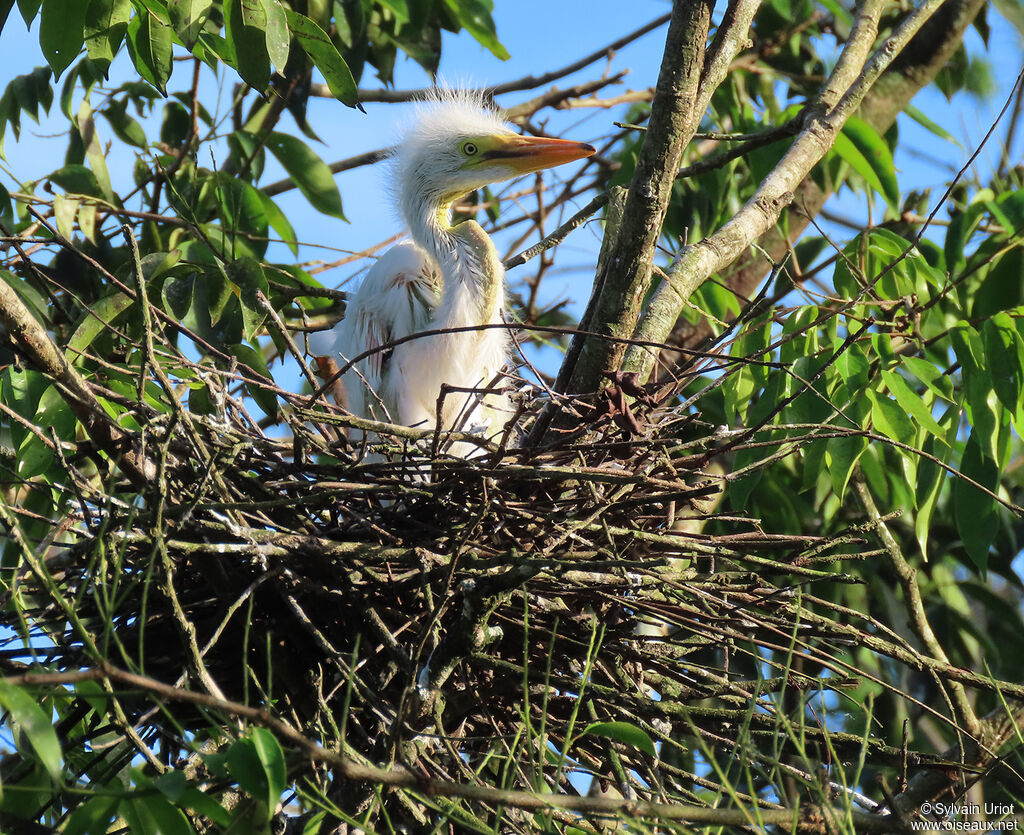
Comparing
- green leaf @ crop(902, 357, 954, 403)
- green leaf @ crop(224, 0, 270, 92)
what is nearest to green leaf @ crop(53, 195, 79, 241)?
green leaf @ crop(224, 0, 270, 92)

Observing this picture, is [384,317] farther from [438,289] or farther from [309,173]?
[309,173]

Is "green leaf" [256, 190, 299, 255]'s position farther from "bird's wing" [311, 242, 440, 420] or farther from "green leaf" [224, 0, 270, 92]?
"green leaf" [224, 0, 270, 92]

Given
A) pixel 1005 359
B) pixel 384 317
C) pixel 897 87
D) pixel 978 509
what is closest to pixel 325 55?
pixel 384 317

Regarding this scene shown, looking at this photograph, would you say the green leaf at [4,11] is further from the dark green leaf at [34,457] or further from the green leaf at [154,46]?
the dark green leaf at [34,457]

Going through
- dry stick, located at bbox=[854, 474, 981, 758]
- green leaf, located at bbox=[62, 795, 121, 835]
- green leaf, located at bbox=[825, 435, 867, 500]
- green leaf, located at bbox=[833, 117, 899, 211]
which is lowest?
green leaf, located at bbox=[62, 795, 121, 835]

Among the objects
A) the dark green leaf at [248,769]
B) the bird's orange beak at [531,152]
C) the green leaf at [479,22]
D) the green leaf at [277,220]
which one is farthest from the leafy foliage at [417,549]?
the green leaf at [479,22]

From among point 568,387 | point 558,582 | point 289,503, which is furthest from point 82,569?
point 568,387

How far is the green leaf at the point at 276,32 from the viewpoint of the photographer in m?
1.98

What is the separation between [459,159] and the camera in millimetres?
3381

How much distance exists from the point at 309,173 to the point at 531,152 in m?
0.67

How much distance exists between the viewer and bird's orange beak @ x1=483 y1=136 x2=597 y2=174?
3.25 meters

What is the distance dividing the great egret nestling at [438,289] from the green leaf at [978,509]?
1.17 m

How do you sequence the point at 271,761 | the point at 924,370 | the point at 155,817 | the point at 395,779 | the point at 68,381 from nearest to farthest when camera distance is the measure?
the point at 395,779 → the point at 271,761 → the point at 155,817 → the point at 68,381 → the point at 924,370

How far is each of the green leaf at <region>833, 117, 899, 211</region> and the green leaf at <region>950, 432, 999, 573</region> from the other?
0.94m
